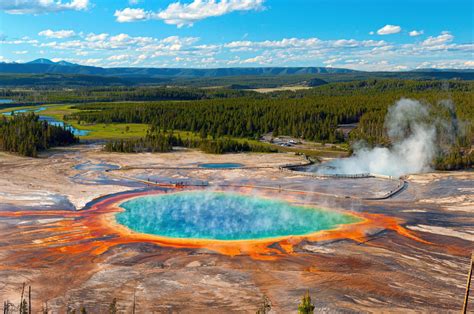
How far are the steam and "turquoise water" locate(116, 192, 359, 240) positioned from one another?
20.9m

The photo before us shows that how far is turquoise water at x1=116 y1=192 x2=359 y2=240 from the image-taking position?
1639 inches

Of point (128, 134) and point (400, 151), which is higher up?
point (128, 134)

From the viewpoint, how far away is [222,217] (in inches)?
1832

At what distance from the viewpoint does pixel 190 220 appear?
45.4 meters

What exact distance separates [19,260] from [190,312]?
14811 millimetres

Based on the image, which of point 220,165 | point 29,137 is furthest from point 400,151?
point 29,137

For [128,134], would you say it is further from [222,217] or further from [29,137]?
[222,217]

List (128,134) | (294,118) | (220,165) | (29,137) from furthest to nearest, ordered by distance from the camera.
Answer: (294,118) → (128,134) → (29,137) → (220,165)

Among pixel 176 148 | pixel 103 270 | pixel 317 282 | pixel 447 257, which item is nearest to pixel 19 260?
pixel 103 270

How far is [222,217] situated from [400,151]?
149ft

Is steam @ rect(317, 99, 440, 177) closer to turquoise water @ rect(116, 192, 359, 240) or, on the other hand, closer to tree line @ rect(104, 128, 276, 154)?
tree line @ rect(104, 128, 276, 154)

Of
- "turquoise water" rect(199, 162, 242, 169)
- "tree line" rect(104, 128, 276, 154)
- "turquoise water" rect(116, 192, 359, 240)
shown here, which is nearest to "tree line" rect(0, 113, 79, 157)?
"tree line" rect(104, 128, 276, 154)

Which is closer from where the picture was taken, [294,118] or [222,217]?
[222,217]

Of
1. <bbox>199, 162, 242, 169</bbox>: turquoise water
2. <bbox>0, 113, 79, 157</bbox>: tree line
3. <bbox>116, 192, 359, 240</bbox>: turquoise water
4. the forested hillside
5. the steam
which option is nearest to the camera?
<bbox>116, 192, 359, 240</bbox>: turquoise water
